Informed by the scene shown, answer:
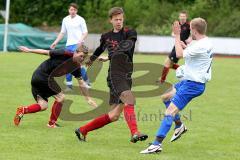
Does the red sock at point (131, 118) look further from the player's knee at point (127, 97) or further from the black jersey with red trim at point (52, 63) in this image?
the black jersey with red trim at point (52, 63)

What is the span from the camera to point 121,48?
8781mm

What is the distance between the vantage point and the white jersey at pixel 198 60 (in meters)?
8.09

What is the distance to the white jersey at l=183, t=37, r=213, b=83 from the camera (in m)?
8.09

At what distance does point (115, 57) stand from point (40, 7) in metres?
48.5

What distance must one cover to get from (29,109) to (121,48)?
236 cm

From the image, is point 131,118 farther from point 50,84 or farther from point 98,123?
point 50,84

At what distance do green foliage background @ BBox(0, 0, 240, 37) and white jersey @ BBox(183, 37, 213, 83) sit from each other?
38534mm

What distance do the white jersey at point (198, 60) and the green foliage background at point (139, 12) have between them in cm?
3853

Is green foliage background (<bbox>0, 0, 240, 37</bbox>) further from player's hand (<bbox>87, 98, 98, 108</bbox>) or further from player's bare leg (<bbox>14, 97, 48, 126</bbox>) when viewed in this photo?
player's bare leg (<bbox>14, 97, 48, 126</bbox>)

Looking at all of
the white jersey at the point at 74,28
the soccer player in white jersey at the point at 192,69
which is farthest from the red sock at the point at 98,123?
the white jersey at the point at 74,28

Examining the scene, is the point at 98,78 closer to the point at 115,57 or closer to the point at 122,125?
the point at 122,125

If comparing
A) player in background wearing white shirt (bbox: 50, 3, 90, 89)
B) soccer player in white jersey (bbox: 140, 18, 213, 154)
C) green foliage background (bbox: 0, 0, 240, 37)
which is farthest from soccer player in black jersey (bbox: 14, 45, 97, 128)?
green foliage background (bbox: 0, 0, 240, 37)

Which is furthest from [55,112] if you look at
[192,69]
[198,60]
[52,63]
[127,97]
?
[198,60]

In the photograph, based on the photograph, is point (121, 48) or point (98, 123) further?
point (98, 123)
